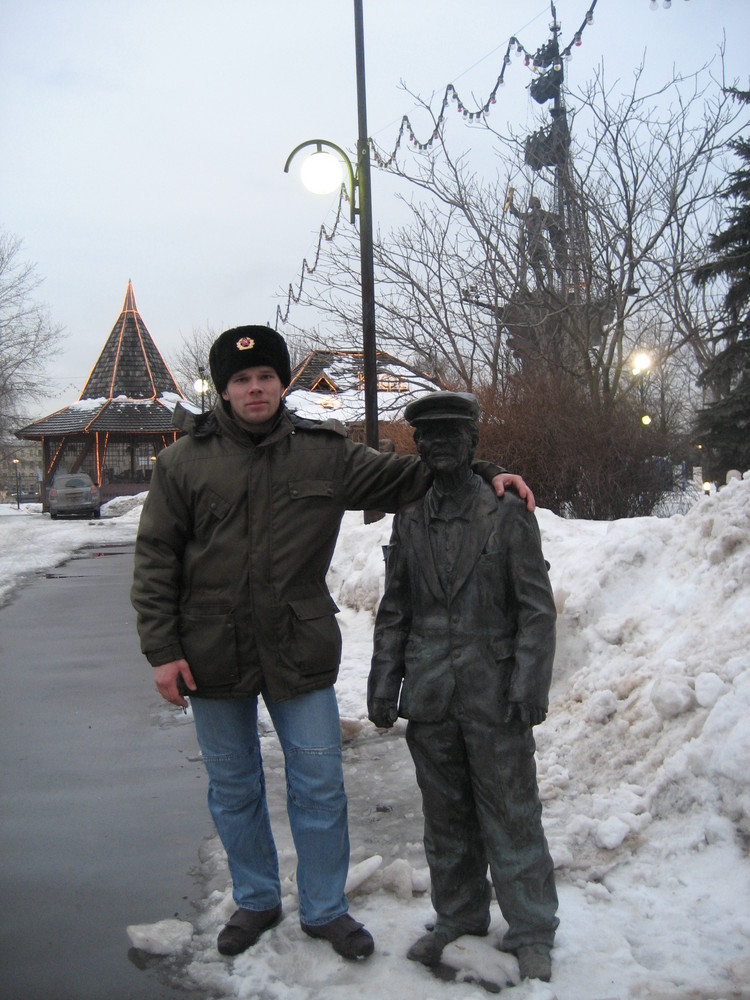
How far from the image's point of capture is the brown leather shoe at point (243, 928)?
3.05m

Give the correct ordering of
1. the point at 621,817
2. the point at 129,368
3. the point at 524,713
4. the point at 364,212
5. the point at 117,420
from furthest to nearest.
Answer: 1. the point at 129,368
2. the point at 117,420
3. the point at 364,212
4. the point at 621,817
5. the point at 524,713

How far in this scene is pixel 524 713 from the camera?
9.16ft

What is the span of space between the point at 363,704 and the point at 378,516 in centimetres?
513

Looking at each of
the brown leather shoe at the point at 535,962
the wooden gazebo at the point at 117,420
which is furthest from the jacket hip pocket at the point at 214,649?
the wooden gazebo at the point at 117,420

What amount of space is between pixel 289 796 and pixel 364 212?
27.5ft

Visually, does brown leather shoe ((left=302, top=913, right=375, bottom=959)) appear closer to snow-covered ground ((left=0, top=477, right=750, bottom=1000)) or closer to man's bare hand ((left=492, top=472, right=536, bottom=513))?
snow-covered ground ((left=0, top=477, right=750, bottom=1000))

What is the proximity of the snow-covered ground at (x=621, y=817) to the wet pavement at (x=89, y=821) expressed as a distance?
16 cm

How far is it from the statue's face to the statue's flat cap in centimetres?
3

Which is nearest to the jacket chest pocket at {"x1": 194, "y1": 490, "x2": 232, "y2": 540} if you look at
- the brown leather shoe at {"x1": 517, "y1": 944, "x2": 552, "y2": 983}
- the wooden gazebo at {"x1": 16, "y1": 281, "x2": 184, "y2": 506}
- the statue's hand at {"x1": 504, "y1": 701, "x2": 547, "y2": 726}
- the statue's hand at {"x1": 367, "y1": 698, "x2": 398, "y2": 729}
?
the statue's hand at {"x1": 367, "y1": 698, "x2": 398, "y2": 729}

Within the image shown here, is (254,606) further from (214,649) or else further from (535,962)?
(535,962)

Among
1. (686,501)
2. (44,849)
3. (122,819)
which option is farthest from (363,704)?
(686,501)

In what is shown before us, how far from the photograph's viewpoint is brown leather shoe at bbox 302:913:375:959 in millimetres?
2951

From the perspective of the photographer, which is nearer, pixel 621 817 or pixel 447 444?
pixel 447 444

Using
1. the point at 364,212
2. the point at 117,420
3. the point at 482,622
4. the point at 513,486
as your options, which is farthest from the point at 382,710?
the point at 117,420
